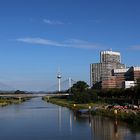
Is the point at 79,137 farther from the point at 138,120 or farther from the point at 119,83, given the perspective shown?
the point at 119,83

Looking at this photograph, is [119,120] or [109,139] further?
[119,120]

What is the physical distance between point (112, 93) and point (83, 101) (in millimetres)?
25907

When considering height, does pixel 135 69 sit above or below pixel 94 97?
above

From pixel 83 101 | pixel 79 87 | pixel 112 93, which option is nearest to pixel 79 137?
pixel 83 101

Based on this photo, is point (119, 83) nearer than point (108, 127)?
No

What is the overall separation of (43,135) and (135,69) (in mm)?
Result: 140379

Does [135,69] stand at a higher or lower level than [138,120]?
higher

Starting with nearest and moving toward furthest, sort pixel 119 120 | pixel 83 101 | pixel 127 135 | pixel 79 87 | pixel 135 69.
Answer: pixel 127 135 → pixel 119 120 → pixel 83 101 → pixel 79 87 → pixel 135 69

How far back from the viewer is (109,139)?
1051 inches

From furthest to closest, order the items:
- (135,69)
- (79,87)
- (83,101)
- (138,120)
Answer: (135,69) < (79,87) < (83,101) < (138,120)

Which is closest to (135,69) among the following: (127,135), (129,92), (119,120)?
(129,92)

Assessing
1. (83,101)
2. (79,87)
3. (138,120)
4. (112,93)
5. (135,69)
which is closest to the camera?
(138,120)

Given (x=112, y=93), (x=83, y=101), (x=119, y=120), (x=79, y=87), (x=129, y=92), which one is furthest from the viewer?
(x=79, y=87)

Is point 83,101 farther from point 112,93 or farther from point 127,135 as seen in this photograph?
point 127,135
